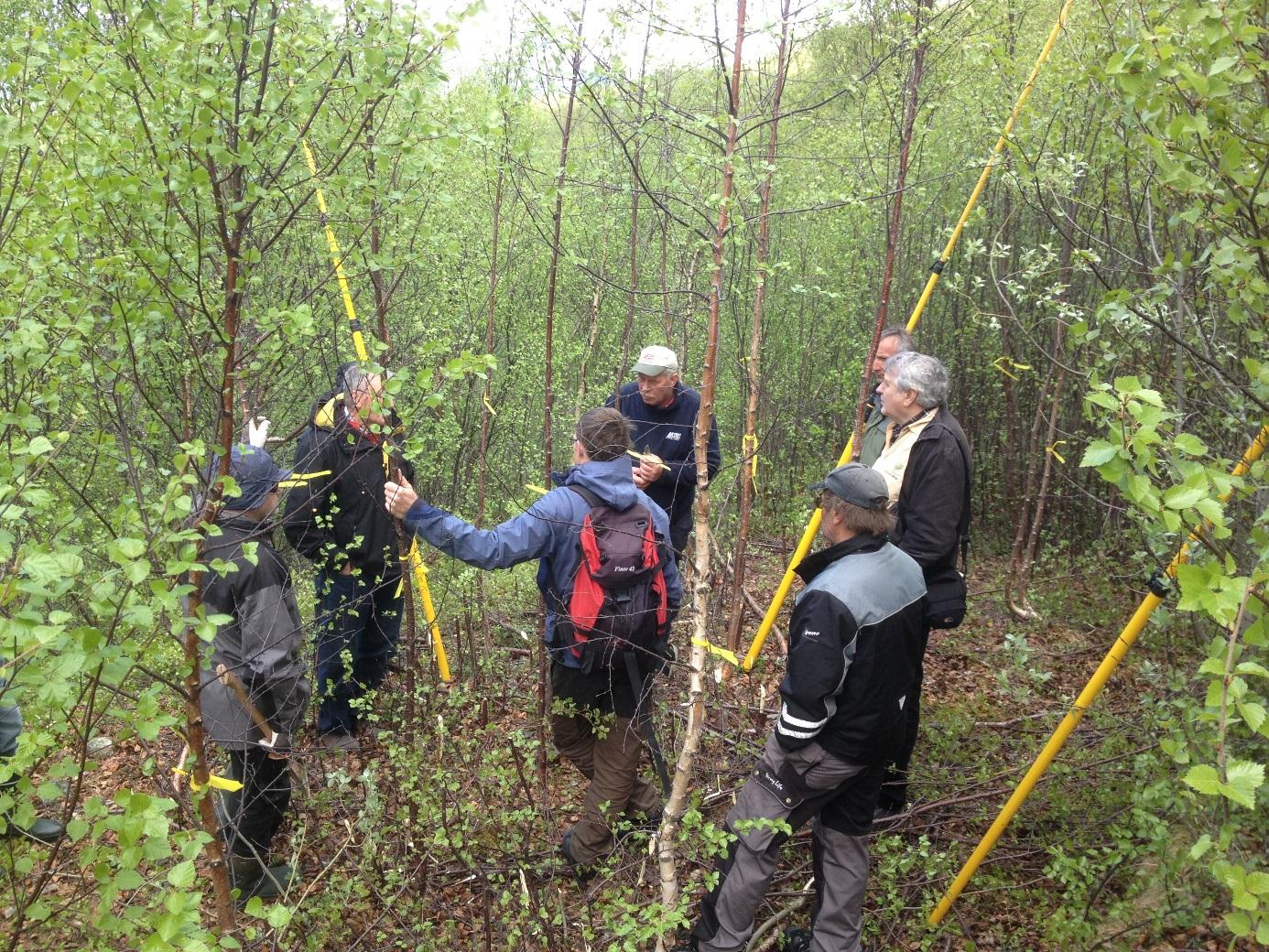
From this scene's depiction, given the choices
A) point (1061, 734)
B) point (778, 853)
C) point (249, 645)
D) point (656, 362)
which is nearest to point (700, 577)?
point (778, 853)

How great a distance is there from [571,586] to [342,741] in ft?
6.23

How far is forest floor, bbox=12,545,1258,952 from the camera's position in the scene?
3213 millimetres

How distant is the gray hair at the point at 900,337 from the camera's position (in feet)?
14.8

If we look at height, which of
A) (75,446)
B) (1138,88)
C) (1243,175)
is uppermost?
(1138,88)

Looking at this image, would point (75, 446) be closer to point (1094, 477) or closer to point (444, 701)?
point (444, 701)

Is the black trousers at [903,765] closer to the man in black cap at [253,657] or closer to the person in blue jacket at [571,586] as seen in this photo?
the person in blue jacket at [571,586]

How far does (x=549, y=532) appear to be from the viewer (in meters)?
3.40

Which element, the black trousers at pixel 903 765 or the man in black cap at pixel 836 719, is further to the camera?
the black trousers at pixel 903 765

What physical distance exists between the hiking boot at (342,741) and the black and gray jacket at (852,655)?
250 centimetres

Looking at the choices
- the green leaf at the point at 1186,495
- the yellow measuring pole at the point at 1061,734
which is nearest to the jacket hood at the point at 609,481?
the yellow measuring pole at the point at 1061,734

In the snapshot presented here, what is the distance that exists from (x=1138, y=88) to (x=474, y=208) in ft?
23.0

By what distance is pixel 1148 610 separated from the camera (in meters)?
2.87

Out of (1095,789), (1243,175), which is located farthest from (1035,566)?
(1243,175)

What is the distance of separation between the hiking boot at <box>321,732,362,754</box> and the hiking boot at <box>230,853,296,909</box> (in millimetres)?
750
